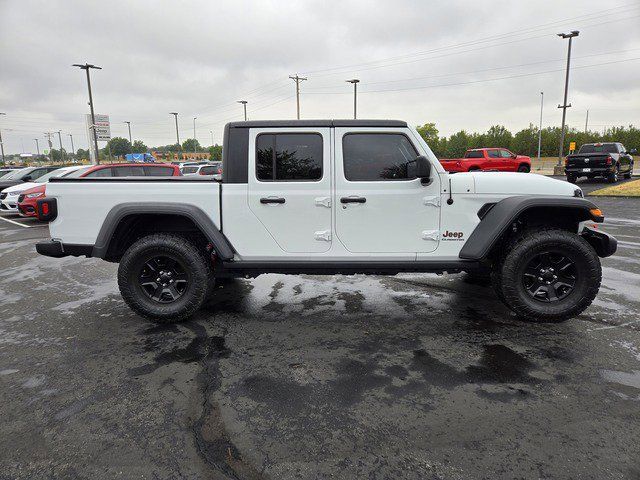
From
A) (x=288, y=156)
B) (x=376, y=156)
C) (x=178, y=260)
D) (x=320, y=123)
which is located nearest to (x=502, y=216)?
(x=376, y=156)

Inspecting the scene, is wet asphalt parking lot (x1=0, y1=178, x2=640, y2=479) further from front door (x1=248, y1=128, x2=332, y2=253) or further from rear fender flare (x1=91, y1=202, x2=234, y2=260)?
front door (x1=248, y1=128, x2=332, y2=253)

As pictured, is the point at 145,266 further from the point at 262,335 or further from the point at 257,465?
the point at 257,465

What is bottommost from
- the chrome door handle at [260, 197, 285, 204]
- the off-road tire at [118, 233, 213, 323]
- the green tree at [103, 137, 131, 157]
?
the off-road tire at [118, 233, 213, 323]

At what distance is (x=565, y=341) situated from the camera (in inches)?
147

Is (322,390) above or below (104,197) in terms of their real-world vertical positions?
below

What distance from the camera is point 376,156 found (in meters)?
4.10

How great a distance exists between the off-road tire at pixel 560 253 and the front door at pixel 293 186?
1.77m

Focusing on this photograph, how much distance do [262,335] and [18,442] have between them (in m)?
1.98

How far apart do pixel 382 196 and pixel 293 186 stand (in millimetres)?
872

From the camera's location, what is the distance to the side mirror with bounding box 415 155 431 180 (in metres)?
3.81

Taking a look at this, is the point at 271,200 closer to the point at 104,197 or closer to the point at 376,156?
the point at 376,156

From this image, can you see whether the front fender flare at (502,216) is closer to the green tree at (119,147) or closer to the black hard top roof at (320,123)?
the black hard top roof at (320,123)

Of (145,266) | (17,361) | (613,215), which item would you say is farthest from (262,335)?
(613,215)

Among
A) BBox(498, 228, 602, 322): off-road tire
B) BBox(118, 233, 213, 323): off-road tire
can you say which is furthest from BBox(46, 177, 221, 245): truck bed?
BBox(498, 228, 602, 322): off-road tire
